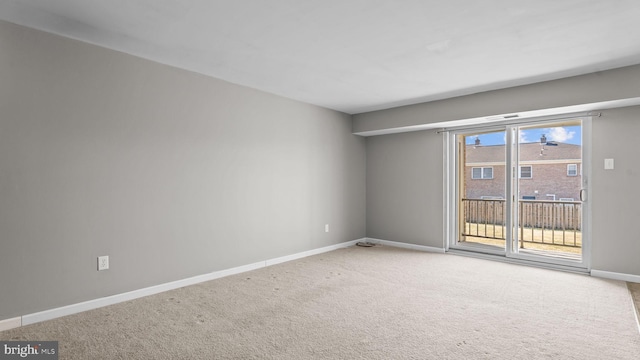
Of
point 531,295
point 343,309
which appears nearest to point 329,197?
point 343,309

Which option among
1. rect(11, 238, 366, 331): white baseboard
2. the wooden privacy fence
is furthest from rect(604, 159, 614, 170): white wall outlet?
rect(11, 238, 366, 331): white baseboard

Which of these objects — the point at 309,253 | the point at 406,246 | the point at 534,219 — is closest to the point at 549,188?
the point at 534,219

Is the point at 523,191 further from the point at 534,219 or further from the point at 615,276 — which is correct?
the point at 615,276

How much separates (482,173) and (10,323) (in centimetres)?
577

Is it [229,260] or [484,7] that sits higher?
[484,7]

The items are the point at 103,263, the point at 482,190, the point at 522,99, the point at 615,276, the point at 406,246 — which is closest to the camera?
the point at 103,263

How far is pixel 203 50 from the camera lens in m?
3.16

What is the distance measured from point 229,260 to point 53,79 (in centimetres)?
253

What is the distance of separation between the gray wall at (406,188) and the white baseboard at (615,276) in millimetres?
1923

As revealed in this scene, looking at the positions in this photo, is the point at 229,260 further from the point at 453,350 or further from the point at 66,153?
the point at 453,350

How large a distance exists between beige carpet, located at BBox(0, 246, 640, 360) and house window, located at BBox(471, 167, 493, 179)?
1.64 metres

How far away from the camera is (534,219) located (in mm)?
5363

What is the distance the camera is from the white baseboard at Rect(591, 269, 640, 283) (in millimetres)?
3828

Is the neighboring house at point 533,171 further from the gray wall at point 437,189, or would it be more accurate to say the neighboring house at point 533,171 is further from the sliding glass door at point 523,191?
the gray wall at point 437,189
